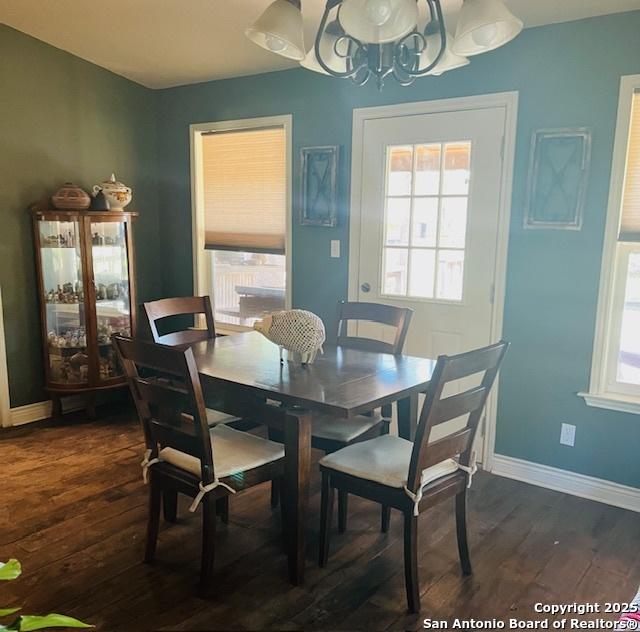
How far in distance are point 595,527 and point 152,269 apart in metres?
3.55

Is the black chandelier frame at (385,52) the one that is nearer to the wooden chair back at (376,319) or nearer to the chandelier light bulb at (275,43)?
the chandelier light bulb at (275,43)

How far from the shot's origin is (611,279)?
285cm

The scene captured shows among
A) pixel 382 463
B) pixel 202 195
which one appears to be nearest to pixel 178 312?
pixel 382 463

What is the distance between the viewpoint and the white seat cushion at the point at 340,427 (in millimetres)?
2592

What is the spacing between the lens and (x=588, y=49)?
2.79m

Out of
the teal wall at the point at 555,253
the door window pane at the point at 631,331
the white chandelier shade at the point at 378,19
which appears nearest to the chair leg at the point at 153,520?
the white chandelier shade at the point at 378,19

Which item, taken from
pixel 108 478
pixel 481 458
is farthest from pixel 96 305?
pixel 481 458

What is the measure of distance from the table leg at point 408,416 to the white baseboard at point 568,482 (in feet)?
2.84

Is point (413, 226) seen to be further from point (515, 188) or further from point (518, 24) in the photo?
point (518, 24)

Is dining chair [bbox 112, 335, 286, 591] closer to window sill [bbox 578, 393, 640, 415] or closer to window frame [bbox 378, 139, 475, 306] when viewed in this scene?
window frame [bbox 378, 139, 475, 306]

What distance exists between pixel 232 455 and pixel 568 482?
1.85 metres

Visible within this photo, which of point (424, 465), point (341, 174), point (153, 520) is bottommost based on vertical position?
point (153, 520)

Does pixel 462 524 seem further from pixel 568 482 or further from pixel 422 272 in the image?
pixel 422 272

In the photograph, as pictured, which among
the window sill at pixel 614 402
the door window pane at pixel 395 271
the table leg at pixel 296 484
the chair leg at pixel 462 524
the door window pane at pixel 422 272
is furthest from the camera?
→ the door window pane at pixel 395 271
